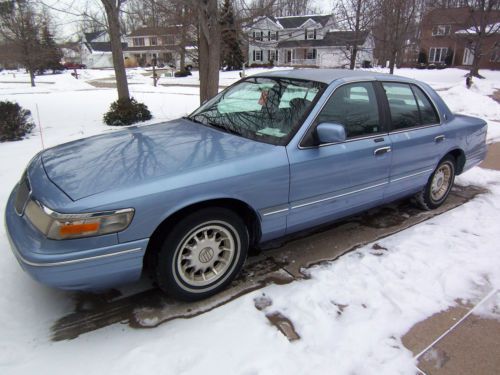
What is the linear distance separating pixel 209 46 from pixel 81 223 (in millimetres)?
6829

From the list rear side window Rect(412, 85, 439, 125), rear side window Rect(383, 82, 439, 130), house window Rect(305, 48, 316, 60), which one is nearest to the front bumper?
rear side window Rect(383, 82, 439, 130)

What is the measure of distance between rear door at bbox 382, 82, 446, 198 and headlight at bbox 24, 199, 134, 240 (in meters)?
2.64

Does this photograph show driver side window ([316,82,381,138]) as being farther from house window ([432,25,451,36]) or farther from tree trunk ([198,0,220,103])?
house window ([432,25,451,36])

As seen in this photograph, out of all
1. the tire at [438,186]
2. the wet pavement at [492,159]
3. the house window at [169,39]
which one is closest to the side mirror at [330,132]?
the tire at [438,186]

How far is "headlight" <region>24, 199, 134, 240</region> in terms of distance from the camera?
230 cm

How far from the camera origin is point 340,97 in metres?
3.45

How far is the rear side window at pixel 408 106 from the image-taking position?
3.91 metres

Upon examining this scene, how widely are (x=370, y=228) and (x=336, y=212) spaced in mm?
854

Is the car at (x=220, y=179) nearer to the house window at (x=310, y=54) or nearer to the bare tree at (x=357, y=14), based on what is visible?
the bare tree at (x=357, y=14)

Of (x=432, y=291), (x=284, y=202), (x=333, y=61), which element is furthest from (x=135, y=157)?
(x=333, y=61)

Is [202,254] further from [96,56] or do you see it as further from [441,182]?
[96,56]

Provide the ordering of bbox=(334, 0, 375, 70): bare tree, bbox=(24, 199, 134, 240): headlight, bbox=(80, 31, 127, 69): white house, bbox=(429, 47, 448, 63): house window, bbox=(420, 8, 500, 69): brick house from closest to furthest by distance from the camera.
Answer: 1. bbox=(24, 199, 134, 240): headlight
2. bbox=(334, 0, 375, 70): bare tree
3. bbox=(420, 8, 500, 69): brick house
4. bbox=(429, 47, 448, 63): house window
5. bbox=(80, 31, 127, 69): white house

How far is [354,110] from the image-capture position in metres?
3.59

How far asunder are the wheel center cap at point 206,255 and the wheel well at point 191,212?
32 centimetres
